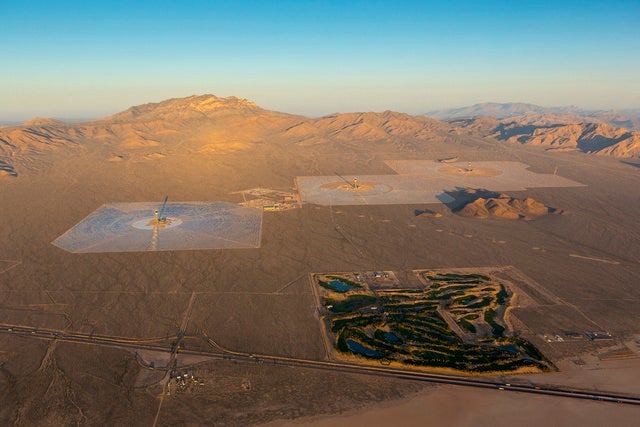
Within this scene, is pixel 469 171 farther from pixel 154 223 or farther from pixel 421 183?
pixel 154 223

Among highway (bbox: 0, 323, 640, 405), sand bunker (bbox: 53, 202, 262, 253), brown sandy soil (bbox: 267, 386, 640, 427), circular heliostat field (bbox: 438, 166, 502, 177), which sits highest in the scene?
sand bunker (bbox: 53, 202, 262, 253)

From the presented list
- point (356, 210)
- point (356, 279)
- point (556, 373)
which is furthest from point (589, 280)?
point (356, 210)

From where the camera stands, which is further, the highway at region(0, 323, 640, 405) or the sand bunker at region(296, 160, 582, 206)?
the sand bunker at region(296, 160, 582, 206)

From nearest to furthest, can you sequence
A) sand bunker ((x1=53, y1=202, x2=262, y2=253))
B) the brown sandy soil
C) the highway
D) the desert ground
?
the brown sandy soil < the desert ground < the highway < sand bunker ((x1=53, y1=202, x2=262, y2=253))

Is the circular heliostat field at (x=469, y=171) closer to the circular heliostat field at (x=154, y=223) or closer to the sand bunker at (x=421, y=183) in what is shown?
the sand bunker at (x=421, y=183)

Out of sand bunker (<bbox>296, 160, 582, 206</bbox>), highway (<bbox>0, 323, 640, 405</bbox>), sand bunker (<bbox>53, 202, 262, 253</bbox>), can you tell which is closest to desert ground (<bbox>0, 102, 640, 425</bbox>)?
highway (<bbox>0, 323, 640, 405</bbox>)

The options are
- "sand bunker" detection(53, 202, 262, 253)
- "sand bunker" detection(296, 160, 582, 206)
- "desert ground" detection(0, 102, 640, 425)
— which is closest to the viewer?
"desert ground" detection(0, 102, 640, 425)

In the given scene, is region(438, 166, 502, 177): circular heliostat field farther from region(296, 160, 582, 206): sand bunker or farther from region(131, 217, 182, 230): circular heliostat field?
region(131, 217, 182, 230): circular heliostat field

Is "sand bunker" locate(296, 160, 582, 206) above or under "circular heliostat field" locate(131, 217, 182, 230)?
under
